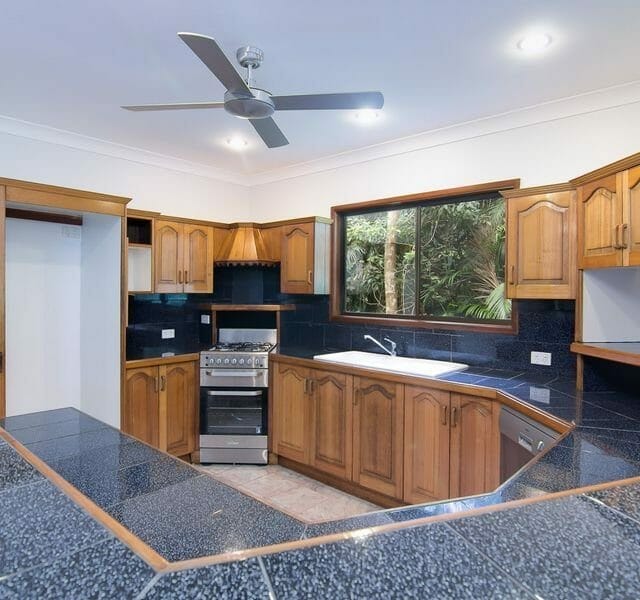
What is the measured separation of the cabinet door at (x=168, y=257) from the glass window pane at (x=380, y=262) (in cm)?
149

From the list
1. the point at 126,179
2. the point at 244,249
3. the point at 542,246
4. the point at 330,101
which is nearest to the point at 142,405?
the point at 244,249

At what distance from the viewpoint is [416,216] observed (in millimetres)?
3520

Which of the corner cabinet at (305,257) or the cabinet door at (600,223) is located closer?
the cabinet door at (600,223)

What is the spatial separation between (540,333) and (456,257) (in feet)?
2.77

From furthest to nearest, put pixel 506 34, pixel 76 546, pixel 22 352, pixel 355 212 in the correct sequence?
1. pixel 355 212
2. pixel 22 352
3. pixel 506 34
4. pixel 76 546

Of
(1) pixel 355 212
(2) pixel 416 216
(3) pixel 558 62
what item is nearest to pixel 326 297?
(1) pixel 355 212

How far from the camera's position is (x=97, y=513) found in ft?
2.64

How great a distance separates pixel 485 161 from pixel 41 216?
3.29 metres

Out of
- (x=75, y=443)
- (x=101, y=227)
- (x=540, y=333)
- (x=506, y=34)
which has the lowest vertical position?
(x=75, y=443)

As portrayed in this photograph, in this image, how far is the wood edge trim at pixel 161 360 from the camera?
10.8 ft

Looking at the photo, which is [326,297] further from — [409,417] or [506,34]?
[506,34]

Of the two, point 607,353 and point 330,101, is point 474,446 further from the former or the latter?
point 330,101

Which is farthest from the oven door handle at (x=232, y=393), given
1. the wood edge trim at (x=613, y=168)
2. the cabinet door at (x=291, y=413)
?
the wood edge trim at (x=613, y=168)

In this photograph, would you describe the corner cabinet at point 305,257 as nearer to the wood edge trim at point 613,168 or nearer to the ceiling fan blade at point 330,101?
the ceiling fan blade at point 330,101
